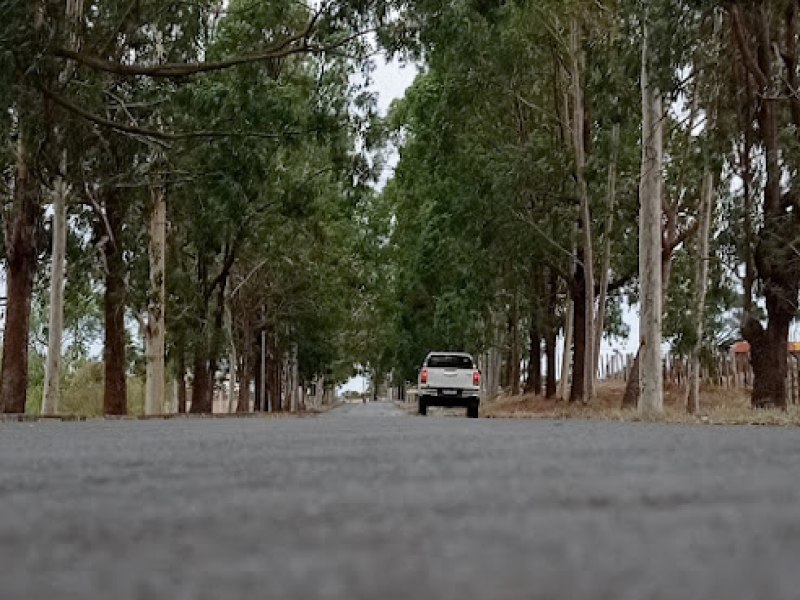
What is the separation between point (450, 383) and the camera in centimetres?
2953

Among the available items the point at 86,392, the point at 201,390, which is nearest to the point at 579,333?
the point at 201,390

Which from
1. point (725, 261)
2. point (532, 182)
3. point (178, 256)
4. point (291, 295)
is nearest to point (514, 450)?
point (725, 261)

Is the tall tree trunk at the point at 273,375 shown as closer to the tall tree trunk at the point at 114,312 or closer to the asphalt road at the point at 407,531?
the tall tree trunk at the point at 114,312

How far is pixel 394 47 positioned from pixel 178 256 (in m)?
13.7

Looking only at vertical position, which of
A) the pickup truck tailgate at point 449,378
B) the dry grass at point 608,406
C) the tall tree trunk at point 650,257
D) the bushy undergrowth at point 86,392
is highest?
the tall tree trunk at point 650,257

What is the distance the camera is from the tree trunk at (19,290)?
19.6 m

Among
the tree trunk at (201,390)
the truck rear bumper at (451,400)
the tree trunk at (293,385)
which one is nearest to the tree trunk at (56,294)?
the tree trunk at (201,390)

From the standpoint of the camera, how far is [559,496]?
2.59 metres

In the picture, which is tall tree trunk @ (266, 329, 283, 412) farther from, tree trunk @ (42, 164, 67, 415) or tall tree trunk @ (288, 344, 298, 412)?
tree trunk @ (42, 164, 67, 415)

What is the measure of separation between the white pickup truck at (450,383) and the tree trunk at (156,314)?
8.83 meters

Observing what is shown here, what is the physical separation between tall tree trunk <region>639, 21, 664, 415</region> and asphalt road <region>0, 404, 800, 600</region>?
40.0ft

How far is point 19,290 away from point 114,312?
3351mm

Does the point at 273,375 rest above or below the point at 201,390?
above

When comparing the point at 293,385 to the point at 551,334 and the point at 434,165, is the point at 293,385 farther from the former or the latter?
the point at 434,165
